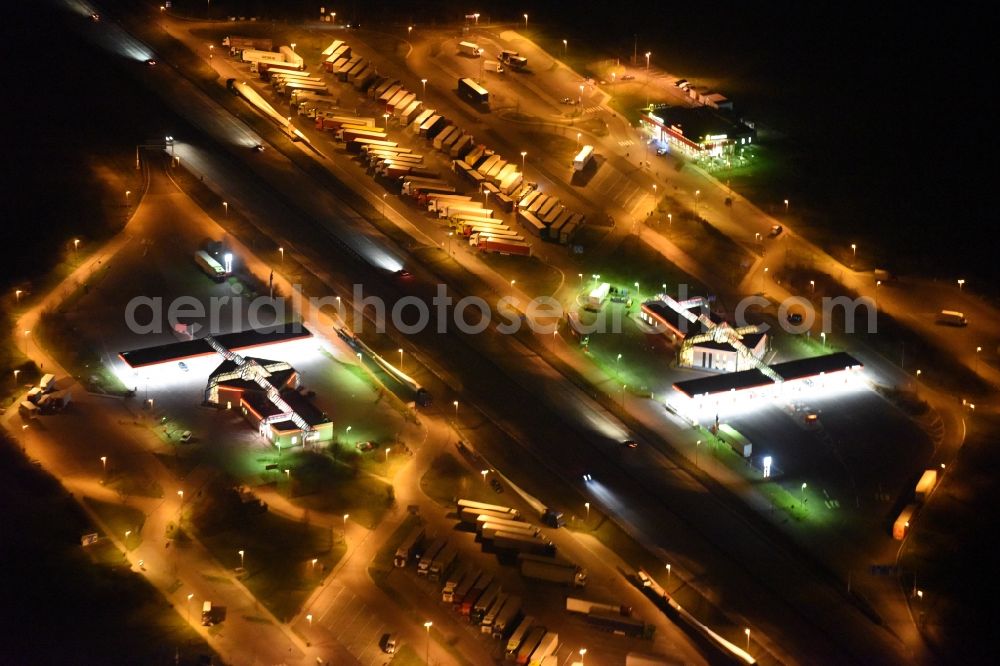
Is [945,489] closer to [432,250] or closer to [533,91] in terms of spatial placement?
[432,250]

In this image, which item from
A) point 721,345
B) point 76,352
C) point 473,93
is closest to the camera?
point 76,352

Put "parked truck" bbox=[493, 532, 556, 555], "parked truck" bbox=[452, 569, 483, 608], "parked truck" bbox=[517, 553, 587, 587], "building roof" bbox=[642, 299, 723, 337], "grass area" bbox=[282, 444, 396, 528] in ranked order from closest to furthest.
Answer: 1. "parked truck" bbox=[452, 569, 483, 608]
2. "parked truck" bbox=[517, 553, 587, 587]
3. "parked truck" bbox=[493, 532, 556, 555]
4. "grass area" bbox=[282, 444, 396, 528]
5. "building roof" bbox=[642, 299, 723, 337]

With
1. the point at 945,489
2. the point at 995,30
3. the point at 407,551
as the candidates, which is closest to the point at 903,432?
the point at 945,489

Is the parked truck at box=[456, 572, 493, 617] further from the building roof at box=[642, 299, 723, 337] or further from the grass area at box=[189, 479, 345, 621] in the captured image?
the building roof at box=[642, 299, 723, 337]

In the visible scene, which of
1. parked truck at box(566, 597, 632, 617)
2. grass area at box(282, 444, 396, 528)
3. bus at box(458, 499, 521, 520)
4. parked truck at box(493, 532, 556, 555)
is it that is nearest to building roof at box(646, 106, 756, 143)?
grass area at box(282, 444, 396, 528)

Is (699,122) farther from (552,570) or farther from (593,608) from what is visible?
(593,608)

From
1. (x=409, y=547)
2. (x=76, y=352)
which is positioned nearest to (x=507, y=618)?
(x=409, y=547)
